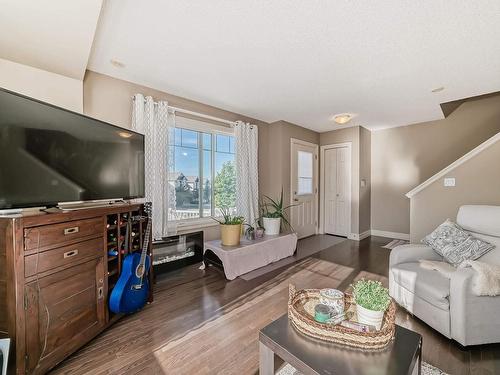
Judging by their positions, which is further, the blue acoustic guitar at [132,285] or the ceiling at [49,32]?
the blue acoustic guitar at [132,285]

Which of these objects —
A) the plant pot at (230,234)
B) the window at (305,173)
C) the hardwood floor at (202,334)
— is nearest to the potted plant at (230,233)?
the plant pot at (230,234)

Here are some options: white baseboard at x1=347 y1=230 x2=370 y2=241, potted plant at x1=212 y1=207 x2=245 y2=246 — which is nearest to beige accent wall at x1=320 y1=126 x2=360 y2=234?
white baseboard at x1=347 y1=230 x2=370 y2=241

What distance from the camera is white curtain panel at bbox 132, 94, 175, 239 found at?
2.68m

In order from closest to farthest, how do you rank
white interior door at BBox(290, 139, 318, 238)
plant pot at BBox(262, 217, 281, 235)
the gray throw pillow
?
the gray throw pillow, plant pot at BBox(262, 217, 281, 235), white interior door at BBox(290, 139, 318, 238)

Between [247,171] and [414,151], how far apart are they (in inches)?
140

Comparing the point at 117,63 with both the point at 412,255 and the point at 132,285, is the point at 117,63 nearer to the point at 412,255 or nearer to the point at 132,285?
the point at 132,285

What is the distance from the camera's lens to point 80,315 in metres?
1.56

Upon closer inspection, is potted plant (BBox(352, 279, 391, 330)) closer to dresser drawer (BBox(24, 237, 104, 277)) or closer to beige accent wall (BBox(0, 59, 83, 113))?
dresser drawer (BBox(24, 237, 104, 277))

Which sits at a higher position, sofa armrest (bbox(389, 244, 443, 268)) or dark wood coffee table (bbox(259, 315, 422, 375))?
sofa armrest (bbox(389, 244, 443, 268))

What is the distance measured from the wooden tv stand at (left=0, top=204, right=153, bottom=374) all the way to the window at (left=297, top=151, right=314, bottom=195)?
3.64 meters

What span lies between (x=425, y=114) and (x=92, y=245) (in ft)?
17.1

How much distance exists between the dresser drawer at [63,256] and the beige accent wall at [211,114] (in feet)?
5.12

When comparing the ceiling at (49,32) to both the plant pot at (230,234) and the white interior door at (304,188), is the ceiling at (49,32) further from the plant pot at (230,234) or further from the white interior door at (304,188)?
→ the white interior door at (304,188)

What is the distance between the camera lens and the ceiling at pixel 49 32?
1.39m
